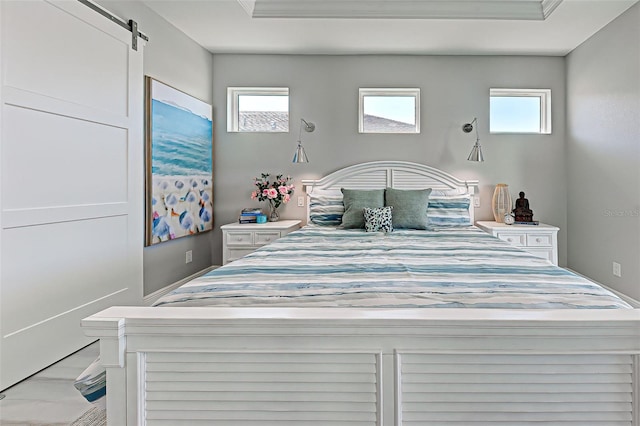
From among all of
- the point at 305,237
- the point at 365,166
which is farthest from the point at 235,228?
the point at 365,166

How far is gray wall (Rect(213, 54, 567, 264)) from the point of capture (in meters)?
4.18

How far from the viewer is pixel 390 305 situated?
1340 mm

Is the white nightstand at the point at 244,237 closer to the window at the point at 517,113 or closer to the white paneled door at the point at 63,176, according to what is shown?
the white paneled door at the point at 63,176

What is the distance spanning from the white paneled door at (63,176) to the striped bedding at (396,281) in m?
1.16

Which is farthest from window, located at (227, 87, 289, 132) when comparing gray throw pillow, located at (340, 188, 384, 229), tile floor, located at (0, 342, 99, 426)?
tile floor, located at (0, 342, 99, 426)

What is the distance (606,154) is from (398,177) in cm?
186

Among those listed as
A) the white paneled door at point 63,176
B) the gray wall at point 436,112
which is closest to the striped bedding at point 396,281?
the white paneled door at point 63,176

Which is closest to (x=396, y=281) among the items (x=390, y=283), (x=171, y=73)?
(x=390, y=283)

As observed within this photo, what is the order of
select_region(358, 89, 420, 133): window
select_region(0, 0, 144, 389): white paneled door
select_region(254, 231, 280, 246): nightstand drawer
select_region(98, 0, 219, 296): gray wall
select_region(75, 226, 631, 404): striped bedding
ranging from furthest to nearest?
select_region(358, 89, 420, 133): window < select_region(254, 231, 280, 246): nightstand drawer < select_region(98, 0, 219, 296): gray wall < select_region(0, 0, 144, 389): white paneled door < select_region(75, 226, 631, 404): striped bedding

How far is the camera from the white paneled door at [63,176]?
6.56ft

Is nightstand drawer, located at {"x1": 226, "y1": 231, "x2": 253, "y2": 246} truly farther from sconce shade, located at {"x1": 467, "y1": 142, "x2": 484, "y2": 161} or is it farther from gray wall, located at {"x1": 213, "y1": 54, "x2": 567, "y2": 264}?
Answer: sconce shade, located at {"x1": 467, "y1": 142, "x2": 484, "y2": 161}

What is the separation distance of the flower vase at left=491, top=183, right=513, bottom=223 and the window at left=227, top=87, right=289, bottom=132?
2343mm

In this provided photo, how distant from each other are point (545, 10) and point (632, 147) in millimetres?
1341

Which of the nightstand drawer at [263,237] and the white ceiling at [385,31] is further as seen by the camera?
the nightstand drawer at [263,237]
